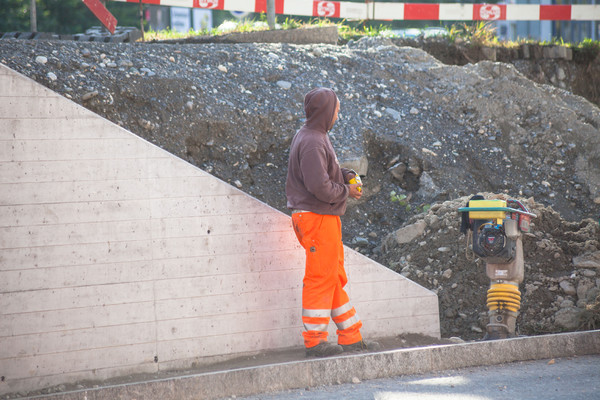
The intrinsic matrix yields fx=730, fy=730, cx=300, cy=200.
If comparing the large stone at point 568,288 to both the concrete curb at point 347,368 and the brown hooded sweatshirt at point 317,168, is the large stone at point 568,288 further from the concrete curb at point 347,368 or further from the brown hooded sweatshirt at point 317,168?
the brown hooded sweatshirt at point 317,168

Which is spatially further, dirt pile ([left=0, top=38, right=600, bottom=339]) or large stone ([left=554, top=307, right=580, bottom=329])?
dirt pile ([left=0, top=38, right=600, bottom=339])

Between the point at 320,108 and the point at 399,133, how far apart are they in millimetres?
4176

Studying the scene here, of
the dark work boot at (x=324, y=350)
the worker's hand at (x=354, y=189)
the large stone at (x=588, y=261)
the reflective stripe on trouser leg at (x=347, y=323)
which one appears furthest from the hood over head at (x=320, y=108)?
the large stone at (x=588, y=261)

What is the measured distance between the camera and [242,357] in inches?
219

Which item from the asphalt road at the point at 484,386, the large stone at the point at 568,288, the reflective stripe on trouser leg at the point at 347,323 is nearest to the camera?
the asphalt road at the point at 484,386

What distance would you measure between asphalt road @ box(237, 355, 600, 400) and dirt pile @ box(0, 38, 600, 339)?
1311 mm

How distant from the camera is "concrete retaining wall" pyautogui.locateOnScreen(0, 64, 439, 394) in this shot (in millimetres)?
4996

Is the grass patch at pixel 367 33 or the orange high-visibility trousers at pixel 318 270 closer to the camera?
the orange high-visibility trousers at pixel 318 270

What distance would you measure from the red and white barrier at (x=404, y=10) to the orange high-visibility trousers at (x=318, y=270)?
24.0 feet

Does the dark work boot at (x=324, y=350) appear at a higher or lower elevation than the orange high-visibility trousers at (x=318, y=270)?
lower

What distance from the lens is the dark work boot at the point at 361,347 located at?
18.1 ft

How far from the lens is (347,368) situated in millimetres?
5082

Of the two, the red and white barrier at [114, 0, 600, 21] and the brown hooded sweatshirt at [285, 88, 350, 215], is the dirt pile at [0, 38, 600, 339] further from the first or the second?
the red and white barrier at [114, 0, 600, 21]

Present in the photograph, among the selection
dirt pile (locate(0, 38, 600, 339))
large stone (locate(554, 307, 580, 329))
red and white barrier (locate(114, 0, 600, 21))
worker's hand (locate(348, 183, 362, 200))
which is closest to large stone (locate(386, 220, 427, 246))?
dirt pile (locate(0, 38, 600, 339))
